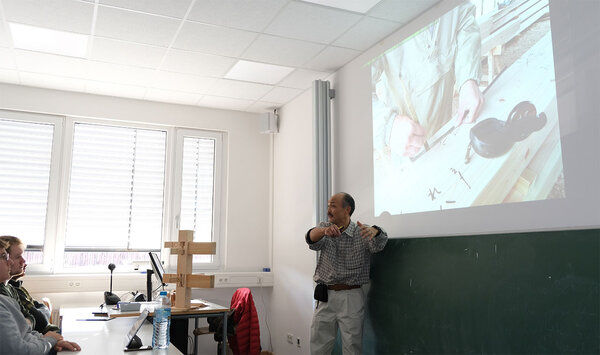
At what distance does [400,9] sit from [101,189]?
154 inches

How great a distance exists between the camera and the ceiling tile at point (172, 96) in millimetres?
5570

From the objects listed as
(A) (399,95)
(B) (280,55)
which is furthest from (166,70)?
(A) (399,95)

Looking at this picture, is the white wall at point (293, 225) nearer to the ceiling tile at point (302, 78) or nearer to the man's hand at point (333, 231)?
the ceiling tile at point (302, 78)

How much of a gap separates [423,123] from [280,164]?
282 cm

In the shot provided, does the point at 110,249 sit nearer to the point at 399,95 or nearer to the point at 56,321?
the point at 56,321

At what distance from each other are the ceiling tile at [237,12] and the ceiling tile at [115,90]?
1944mm

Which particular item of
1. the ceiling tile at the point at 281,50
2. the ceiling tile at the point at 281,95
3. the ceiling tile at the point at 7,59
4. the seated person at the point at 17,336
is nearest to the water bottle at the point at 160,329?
the seated person at the point at 17,336

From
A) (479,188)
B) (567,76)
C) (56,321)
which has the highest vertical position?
(567,76)

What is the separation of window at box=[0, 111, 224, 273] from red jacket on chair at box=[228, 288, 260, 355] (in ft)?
4.47

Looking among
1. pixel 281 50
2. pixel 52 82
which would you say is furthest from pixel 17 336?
pixel 52 82

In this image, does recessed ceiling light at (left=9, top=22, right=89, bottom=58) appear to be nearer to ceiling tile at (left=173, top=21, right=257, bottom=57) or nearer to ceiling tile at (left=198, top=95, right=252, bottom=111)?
ceiling tile at (left=173, top=21, right=257, bottom=57)

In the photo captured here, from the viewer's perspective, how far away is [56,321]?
16.2 feet

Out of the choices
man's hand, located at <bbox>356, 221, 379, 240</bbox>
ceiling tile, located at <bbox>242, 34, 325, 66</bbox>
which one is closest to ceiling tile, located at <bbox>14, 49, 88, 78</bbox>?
ceiling tile, located at <bbox>242, 34, 325, 66</bbox>

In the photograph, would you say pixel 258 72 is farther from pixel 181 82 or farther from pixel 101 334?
pixel 101 334
